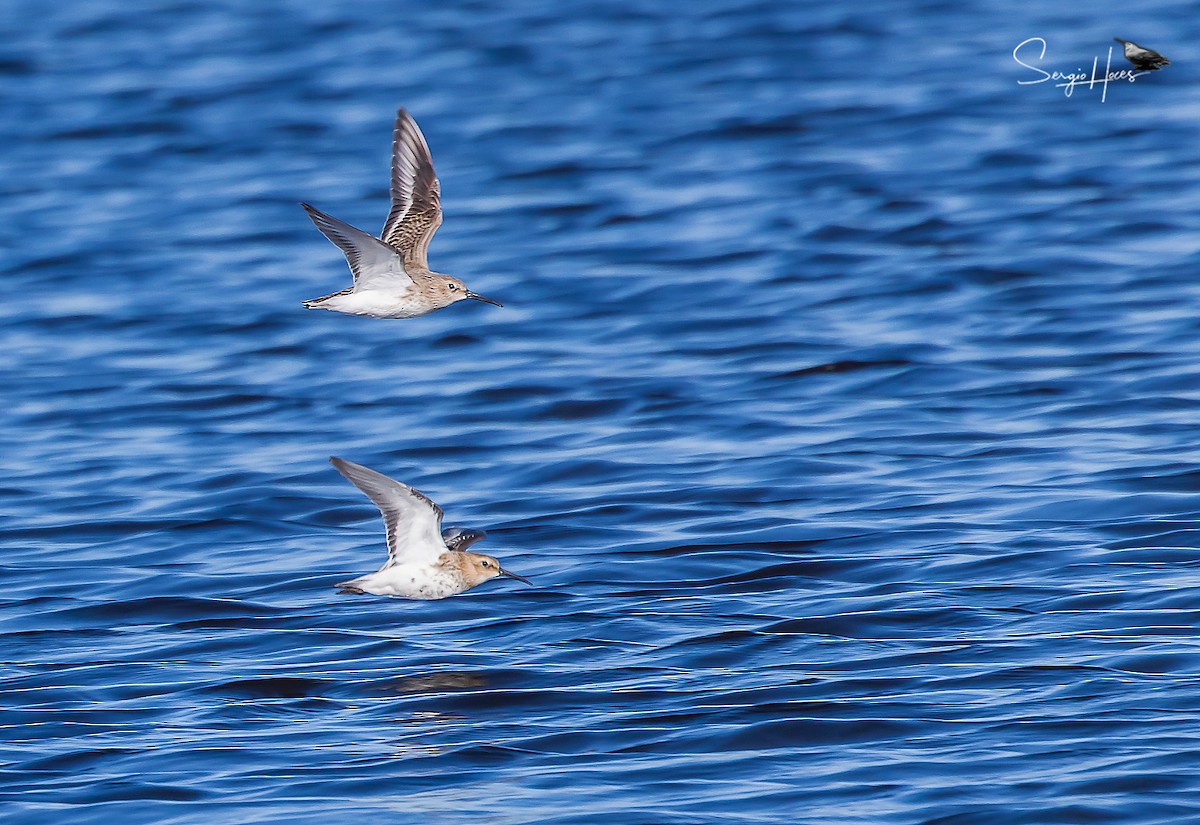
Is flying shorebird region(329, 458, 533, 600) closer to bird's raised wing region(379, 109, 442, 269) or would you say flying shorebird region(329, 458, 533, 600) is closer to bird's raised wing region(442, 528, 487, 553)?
bird's raised wing region(442, 528, 487, 553)

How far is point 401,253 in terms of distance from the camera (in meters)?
10.8

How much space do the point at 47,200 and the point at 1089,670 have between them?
16.1 metres

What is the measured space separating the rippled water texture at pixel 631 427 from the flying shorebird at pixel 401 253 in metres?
1.83

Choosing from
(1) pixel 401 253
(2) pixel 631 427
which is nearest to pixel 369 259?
(1) pixel 401 253

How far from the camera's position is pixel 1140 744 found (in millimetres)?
8477

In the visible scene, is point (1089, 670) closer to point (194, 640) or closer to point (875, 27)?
point (194, 640)

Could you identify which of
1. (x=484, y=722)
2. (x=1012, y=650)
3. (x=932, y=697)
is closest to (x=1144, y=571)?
(x=1012, y=650)

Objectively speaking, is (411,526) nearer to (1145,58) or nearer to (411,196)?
(411,196)

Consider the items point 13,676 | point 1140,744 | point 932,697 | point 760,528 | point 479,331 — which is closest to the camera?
point 1140,744

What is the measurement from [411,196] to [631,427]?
154 inches

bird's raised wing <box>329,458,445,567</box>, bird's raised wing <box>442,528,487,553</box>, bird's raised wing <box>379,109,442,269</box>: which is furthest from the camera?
bird's raised wing <box>379,109,442,269</box>

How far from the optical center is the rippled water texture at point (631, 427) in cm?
888

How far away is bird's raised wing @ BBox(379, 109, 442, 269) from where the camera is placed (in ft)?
35.7

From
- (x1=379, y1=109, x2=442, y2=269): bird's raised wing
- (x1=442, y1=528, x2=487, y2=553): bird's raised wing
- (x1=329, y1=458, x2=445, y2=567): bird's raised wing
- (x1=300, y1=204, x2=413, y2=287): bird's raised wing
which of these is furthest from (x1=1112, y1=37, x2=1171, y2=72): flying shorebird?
(x1=329, y1=458, x2=445, y2=567): bird's raised wing
